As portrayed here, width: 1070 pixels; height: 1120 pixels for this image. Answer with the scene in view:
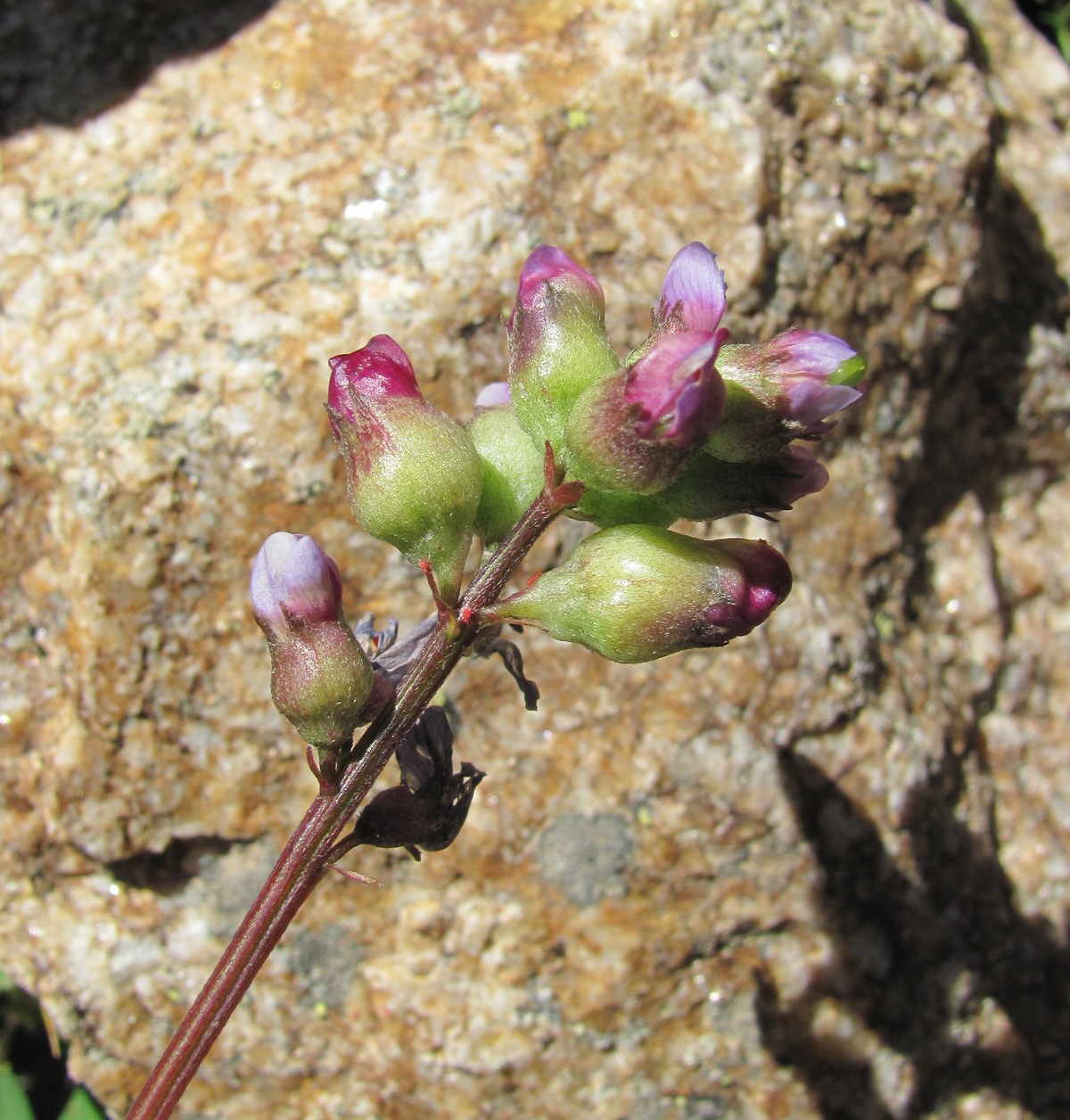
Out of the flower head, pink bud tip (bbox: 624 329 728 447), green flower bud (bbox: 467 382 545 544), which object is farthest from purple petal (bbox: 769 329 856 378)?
green flower bud (bbox: 467 382 545 544)

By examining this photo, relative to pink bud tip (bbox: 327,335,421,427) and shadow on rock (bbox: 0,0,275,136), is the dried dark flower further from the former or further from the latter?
shadow on rock (bbox: 0,0,275,136)

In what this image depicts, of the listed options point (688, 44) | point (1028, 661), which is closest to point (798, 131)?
point (688, 44)

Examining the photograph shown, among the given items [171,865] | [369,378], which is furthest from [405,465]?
[171,865]

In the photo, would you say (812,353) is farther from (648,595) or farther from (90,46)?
(90,46)

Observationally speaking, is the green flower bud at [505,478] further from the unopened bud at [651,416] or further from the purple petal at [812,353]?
the purple petal at [812,353]

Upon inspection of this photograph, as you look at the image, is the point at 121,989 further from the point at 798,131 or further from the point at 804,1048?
the point at 798,131

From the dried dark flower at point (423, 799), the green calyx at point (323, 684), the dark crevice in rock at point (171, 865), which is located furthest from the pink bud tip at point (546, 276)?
the dark crevice in rock at point (171, 865)
